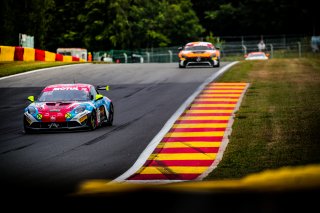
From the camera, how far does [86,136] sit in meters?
16.0

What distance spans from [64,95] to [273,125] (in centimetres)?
501

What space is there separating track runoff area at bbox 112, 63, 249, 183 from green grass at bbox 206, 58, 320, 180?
290 mm

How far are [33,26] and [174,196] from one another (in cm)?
5739

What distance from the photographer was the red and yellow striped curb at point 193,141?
458 inches

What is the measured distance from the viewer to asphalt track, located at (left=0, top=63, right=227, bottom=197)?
11.0 meters

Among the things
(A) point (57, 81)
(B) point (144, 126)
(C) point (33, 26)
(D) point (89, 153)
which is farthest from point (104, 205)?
(C) point (33, 26)

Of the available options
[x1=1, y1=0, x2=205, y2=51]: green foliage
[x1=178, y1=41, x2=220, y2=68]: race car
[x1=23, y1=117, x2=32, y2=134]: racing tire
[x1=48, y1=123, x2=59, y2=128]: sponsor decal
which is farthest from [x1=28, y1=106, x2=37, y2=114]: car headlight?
[x1=1, y1=0, x2=205, y2=51]: green foliage

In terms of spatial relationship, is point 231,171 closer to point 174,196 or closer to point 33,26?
point 174,196

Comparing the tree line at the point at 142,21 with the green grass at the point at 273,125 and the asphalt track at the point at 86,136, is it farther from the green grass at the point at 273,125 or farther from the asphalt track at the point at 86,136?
the green grass at the point at 273,125

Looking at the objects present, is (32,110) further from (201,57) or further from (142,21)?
(142,21)

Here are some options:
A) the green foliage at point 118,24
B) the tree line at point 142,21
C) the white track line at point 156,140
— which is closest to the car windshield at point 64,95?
the white track line at point 156,140

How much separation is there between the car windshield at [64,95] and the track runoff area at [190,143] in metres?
2.12

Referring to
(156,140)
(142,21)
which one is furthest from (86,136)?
(142,21)

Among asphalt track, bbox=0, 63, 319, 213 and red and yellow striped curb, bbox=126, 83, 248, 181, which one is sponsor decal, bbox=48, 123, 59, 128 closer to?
asphalt track, bbox=0, 63, 319, 213
